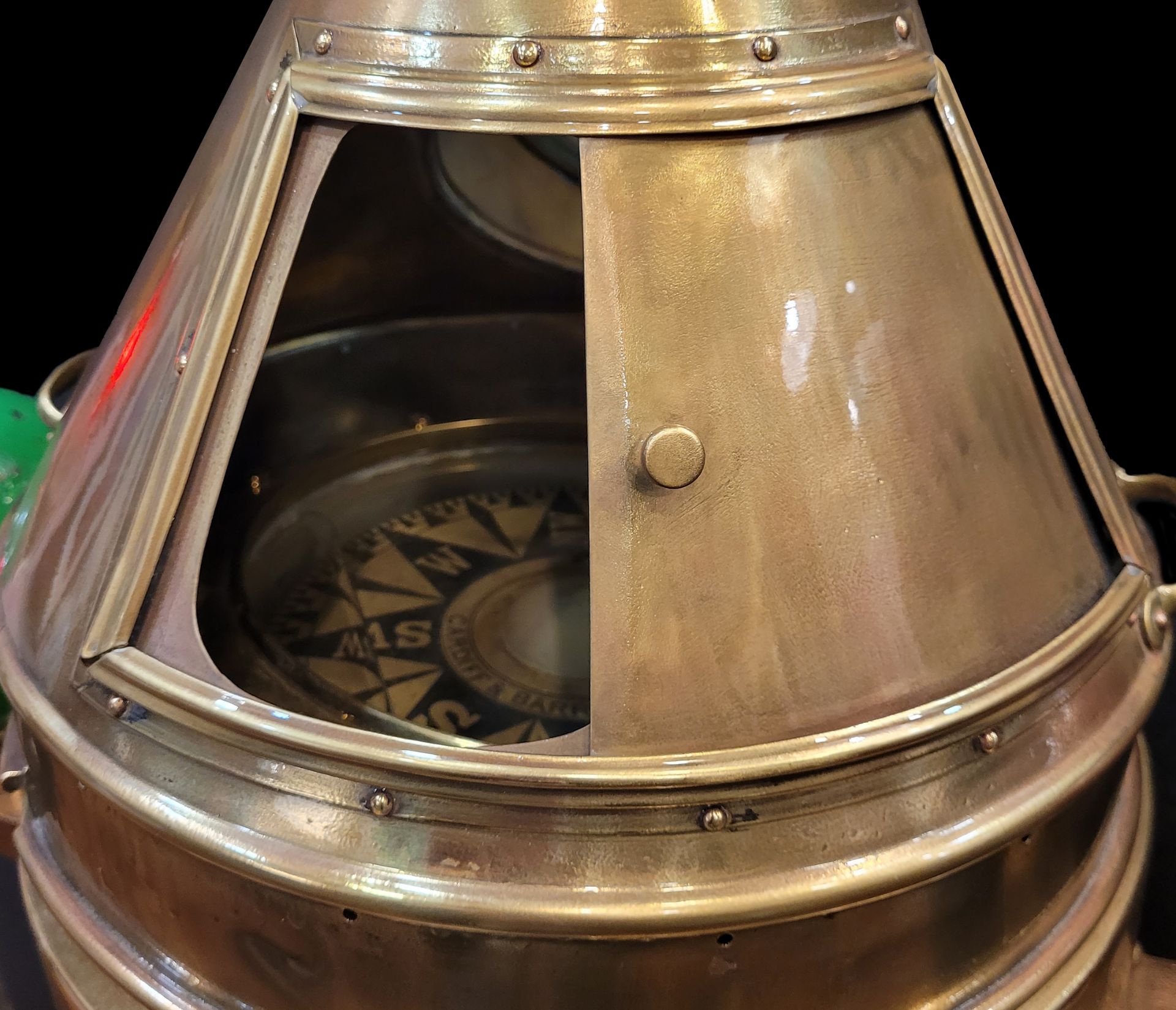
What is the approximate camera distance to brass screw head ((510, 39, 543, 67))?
0.83 meters

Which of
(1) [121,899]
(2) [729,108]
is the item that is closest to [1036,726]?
(2) [729,108]

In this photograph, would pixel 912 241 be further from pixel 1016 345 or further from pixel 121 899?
pixel 121 899

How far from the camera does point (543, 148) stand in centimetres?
164

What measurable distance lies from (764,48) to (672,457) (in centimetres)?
31

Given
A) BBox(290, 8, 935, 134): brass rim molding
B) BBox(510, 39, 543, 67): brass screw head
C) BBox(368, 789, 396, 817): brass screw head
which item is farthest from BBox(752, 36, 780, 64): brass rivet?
BBox(368, 789, 396, 817): brass screw head

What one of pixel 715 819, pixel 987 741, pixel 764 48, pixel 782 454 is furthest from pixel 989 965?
pixel 764 48

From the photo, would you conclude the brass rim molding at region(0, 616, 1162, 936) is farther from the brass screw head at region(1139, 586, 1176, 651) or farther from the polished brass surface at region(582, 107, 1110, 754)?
the brass screw head at region(1139, 586, 1176, 651)

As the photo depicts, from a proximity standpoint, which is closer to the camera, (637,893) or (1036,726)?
(637,893)

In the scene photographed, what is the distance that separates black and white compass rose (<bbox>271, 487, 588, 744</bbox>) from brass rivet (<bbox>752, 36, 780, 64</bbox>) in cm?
68

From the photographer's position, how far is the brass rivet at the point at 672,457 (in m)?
0.78

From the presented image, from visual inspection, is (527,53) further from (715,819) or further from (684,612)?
(715,819)

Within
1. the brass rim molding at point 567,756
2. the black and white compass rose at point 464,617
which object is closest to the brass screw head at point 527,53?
the brass rim molding at point 567,756

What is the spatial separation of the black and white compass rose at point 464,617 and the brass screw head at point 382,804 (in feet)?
1.33

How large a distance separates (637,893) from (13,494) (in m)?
0.95
